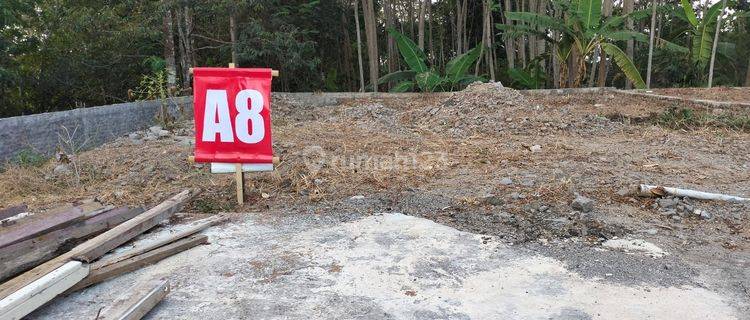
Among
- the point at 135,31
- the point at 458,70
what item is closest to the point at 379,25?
the point at 458,70

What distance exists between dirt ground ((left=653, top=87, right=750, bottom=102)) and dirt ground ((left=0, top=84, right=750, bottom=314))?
1.07 meters

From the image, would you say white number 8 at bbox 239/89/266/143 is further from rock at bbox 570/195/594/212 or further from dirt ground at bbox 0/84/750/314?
rock at bbox 570/195/594/212

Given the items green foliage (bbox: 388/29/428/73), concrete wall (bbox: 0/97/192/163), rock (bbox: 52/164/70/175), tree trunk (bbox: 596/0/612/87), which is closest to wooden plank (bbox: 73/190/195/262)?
rock (bbox: 52/164/70/175)

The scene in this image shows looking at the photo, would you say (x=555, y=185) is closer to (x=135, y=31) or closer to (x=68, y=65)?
(x=135, y=31)

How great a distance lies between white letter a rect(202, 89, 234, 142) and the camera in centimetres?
391

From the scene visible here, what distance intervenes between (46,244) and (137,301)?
2.90 feet

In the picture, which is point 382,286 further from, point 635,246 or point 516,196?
point 516,196

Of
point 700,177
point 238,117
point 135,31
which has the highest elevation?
point 135,31

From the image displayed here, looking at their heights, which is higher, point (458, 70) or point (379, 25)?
point (379, 25)

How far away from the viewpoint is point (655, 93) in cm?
1020

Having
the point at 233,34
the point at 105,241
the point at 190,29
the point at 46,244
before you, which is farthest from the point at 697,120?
the point at 190,29

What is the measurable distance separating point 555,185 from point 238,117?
8.81 feet

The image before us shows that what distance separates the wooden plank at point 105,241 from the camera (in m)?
2.32

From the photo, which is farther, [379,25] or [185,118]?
[379,25]
